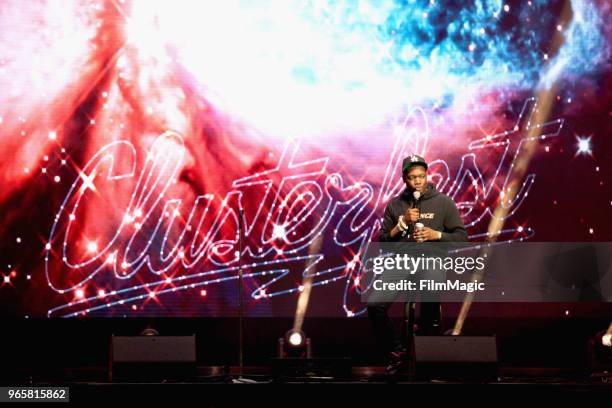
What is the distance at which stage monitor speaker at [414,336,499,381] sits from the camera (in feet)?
11.6

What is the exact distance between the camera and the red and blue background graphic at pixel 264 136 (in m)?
5.74

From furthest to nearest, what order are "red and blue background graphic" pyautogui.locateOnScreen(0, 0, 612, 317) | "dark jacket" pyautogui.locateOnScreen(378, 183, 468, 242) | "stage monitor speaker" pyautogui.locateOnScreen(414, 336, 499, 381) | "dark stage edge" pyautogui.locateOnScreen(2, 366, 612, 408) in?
"red and blue background graphic" pyautogui.locateOnScreen(0, 0, 612, 317) < "dark jacket" pyautogui.locateOnScreen(378, 183, 468, 242) < "stage monitor speaker" pyautogui.locateOnScreen(414, 336, 499, 381) < "dark stage edge" pyautogui.locateOnScreen(2, 366, 612, 408)

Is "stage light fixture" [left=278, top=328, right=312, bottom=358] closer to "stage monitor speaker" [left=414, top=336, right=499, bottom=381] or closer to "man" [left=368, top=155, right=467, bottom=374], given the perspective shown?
"man" [left=368, top=155, right=467, bottom=374]

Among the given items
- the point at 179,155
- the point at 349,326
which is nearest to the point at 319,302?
the point at 349,326

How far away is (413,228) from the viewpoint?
4645 mm

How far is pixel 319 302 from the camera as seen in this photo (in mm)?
5852

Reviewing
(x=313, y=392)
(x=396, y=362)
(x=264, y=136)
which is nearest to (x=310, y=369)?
(x=313, y=392)

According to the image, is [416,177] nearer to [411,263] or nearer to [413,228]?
[413,228]

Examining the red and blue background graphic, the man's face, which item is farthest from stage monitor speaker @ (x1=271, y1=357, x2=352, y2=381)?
the red and blue background graphic

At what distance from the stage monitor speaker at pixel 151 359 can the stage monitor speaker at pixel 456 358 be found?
1.05 meters

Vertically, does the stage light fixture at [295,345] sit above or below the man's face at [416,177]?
below

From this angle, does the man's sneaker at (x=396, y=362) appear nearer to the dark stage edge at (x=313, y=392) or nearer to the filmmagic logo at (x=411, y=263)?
the filmmagic logo at (x=411, y=263)

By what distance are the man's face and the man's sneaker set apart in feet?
3.16

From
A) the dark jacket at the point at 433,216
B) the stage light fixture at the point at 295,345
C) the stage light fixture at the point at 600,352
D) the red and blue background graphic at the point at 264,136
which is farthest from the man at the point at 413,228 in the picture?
the stage light fixture at the point at 600,352
